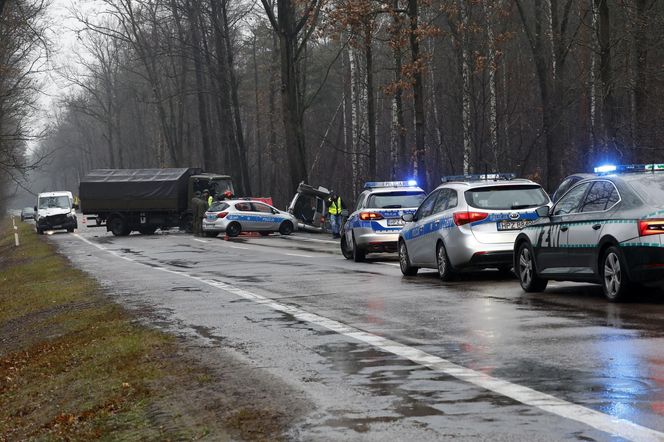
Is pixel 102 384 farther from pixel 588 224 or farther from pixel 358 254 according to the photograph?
pixel 358 254

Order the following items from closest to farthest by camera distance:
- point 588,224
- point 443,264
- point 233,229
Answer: point 588,224
point 443,264
point 233,229

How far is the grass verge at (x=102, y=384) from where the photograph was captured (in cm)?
706

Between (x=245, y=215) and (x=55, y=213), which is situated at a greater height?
(x=55, y=213)

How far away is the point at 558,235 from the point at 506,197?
10.9 feet

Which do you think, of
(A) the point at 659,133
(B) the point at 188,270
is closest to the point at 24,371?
(B) the point at 188,270

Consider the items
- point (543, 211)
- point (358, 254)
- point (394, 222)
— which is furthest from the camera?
point (358, 254)

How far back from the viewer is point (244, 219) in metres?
47.2

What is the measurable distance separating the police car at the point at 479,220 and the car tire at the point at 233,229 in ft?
93.7

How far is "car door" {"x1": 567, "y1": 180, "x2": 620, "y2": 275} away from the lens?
1315 centimetres

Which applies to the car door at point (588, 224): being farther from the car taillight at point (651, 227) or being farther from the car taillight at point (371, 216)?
the car taillight at point (371, 216)

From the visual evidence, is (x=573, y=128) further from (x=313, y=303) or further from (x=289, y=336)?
(x=289, y=336)

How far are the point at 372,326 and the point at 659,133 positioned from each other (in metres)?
19.5

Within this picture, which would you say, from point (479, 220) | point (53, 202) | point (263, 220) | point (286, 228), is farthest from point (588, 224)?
point (53, 202)

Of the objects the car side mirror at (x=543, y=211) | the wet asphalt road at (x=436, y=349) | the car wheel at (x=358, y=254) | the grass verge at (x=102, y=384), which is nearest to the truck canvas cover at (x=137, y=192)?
the car wheel at (x=358, y=254)
